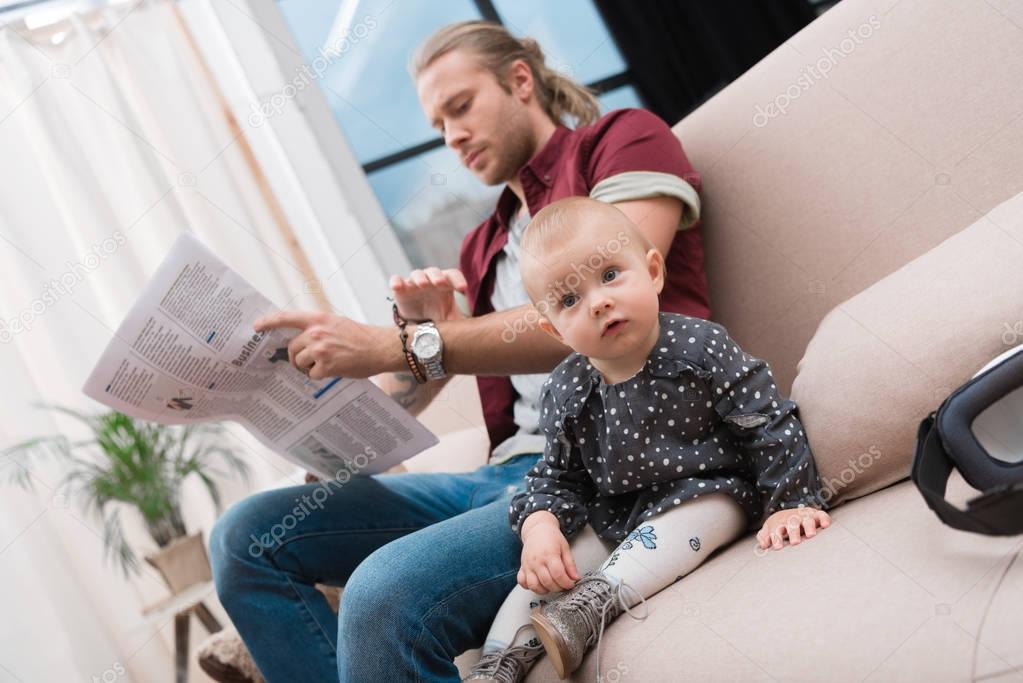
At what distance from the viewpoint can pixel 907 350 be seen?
93 centimetres

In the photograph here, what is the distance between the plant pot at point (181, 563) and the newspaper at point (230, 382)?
1.23 meters

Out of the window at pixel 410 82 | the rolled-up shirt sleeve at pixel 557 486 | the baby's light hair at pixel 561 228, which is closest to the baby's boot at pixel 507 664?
the rolled-up shirt sleeve at pixel 557 486

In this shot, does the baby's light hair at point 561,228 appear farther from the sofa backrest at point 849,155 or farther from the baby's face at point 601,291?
the sofa backrest at point 849,155

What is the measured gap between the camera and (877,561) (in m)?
0.79

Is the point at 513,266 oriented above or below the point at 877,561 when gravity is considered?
above

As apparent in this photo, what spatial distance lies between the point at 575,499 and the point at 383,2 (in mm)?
2698

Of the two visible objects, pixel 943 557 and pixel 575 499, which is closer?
pixel 943 557

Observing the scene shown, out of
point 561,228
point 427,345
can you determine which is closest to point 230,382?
point 427,345

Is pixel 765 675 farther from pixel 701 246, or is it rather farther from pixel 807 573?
pixel 701 246

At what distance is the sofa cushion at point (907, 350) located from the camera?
2.92 ft

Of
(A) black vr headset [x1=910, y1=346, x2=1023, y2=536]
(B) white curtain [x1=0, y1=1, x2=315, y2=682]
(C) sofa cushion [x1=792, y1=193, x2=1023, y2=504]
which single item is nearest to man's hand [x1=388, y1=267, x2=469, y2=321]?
(C) sofa cushion [x1=792, y1=193, x2=1023, y2=504]

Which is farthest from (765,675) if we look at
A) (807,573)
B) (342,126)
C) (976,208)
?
(342,126)

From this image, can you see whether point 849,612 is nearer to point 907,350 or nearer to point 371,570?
point 907,350

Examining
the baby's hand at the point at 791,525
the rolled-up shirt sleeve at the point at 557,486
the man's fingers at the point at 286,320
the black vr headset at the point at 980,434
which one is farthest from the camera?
the man's fingers at the point at 286,320
